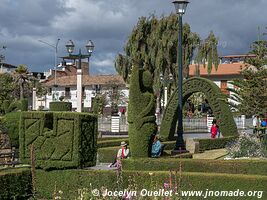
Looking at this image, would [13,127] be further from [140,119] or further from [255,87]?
[255,87]

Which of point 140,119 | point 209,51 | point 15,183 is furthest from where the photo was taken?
point 209,51

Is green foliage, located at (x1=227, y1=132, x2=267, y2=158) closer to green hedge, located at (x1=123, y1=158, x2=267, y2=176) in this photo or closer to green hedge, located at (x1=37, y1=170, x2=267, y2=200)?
green hedge, located at (x1=123, y1=158, x2=267, y2=176)

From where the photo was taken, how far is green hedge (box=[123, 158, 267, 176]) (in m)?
13.0

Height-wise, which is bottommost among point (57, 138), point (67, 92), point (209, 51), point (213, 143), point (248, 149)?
point (213, 143)

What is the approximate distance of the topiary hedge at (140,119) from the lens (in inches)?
622

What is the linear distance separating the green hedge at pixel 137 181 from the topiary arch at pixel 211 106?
601 inches

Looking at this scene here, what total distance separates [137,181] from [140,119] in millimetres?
4867

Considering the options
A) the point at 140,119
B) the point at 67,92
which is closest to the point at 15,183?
the point at 140,119

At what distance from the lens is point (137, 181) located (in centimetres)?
1104

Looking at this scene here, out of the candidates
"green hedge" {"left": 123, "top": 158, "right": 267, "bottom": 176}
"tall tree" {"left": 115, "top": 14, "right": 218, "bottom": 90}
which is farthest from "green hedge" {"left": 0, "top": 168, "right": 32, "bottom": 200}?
"tall tree" {"left": 115, "top": 14, "right": 218, "bottom": 90}

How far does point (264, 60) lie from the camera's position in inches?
762

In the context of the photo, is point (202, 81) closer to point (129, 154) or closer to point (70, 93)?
point (129, 154)

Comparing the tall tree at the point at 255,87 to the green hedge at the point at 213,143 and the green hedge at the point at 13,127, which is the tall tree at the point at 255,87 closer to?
the green hedge at the point at 213,143

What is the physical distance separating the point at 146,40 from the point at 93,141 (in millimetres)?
34038
